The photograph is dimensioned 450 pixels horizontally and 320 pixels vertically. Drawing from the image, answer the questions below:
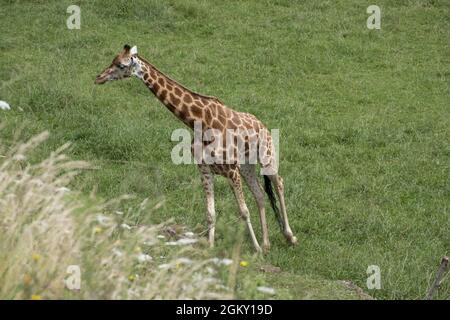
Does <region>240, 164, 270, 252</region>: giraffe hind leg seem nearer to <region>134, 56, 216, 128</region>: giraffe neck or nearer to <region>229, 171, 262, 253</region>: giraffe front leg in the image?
<region>229, 171, 262, 253</region>: giraffe front leg

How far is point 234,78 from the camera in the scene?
17.0m

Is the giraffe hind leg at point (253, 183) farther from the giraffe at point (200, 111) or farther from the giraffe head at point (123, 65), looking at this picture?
the giraffe head at point (123, 65)

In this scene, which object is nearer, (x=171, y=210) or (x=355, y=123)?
(x=171, y=210)

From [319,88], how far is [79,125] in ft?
17.5

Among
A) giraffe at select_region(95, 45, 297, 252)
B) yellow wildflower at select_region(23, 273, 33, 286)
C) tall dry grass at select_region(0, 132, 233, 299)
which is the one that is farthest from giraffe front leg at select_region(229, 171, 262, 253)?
yellow wildflower at select_region(23, 273, 33, 286)

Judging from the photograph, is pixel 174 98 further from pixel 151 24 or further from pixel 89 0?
pixel 89 0

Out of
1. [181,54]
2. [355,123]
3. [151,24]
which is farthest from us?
[151,24]

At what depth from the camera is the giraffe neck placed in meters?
10.1

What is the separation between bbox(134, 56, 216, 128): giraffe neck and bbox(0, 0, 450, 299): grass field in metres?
1.22

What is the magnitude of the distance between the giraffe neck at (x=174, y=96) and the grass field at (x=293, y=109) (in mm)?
1215

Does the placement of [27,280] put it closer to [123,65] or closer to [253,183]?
[123,65]

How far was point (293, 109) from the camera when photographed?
15.5 metres
